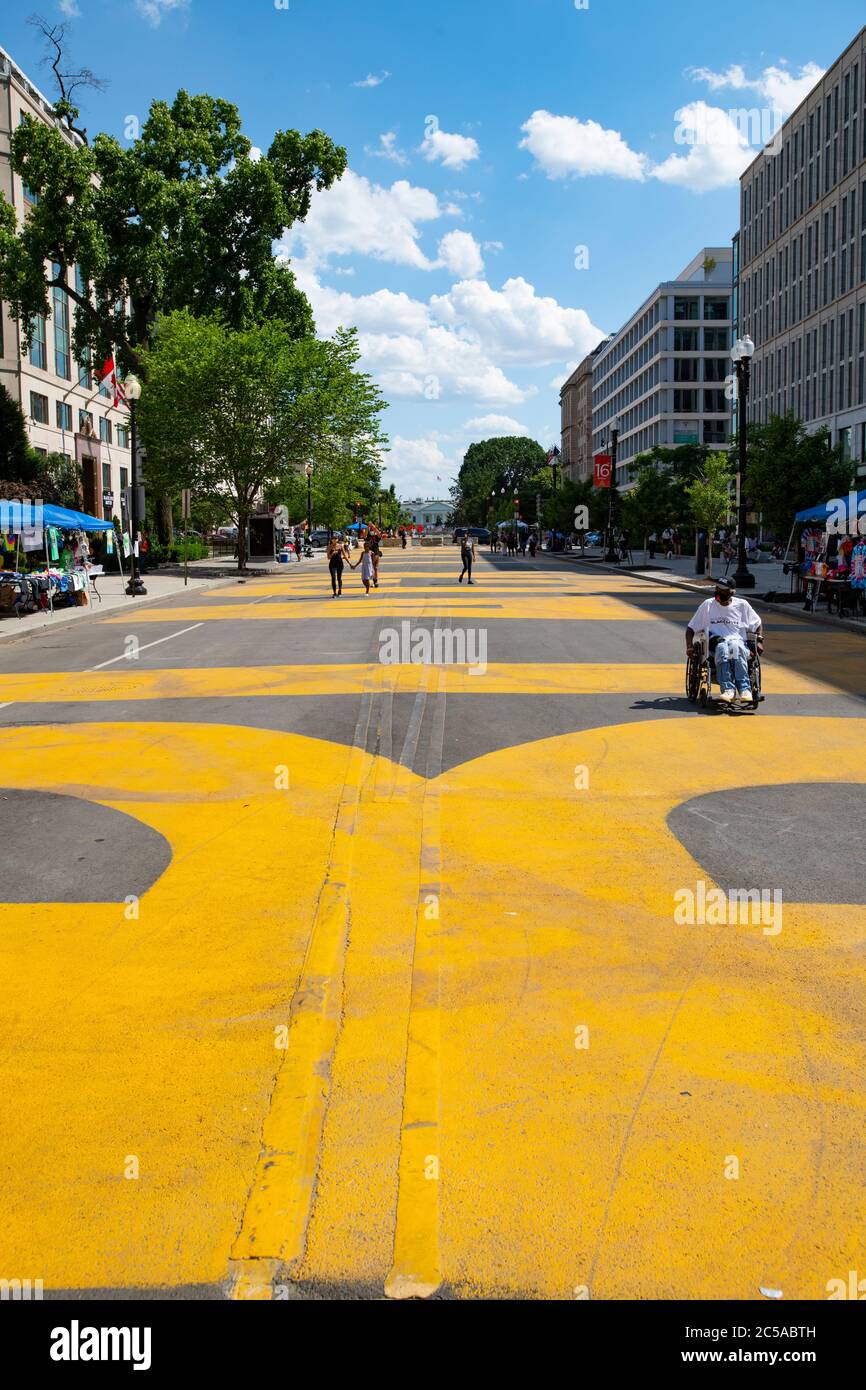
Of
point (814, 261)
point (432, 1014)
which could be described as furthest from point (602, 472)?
point (432, 1014)

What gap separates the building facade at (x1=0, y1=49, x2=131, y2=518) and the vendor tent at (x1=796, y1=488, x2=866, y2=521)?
30415 millimetres

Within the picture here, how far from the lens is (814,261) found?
7300 centimetres

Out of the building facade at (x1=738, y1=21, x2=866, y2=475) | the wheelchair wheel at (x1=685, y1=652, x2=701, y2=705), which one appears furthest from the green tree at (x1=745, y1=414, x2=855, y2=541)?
the building facade at (x1=738, y1=21, x2=866, y2=475)

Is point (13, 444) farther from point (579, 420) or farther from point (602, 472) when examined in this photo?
point (579, 420)

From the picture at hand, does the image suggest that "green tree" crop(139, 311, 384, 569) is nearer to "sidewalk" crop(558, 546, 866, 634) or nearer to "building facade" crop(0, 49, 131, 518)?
"building facade" crop(0, 49, 131, 518)

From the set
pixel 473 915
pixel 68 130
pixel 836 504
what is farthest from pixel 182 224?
pixel 473 915

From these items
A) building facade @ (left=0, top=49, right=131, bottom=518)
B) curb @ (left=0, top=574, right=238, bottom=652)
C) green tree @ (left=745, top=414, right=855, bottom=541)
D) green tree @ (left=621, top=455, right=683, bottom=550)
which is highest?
building facade @ (left=0, top=49, right=131, bottom=518)

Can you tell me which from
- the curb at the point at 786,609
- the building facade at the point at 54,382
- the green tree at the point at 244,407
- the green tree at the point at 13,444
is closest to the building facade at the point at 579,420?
the building facade at the point at 54,382

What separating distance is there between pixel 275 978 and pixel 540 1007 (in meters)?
1.24

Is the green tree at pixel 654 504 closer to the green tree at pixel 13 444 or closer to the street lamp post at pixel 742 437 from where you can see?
the street lamp post at pixel 742 437

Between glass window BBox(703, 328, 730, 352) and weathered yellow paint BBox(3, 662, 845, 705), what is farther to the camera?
glass window BBox(703, 328, 730, 352)

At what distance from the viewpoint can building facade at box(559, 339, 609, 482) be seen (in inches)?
6875

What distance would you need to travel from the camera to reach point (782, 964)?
18.7 ft
